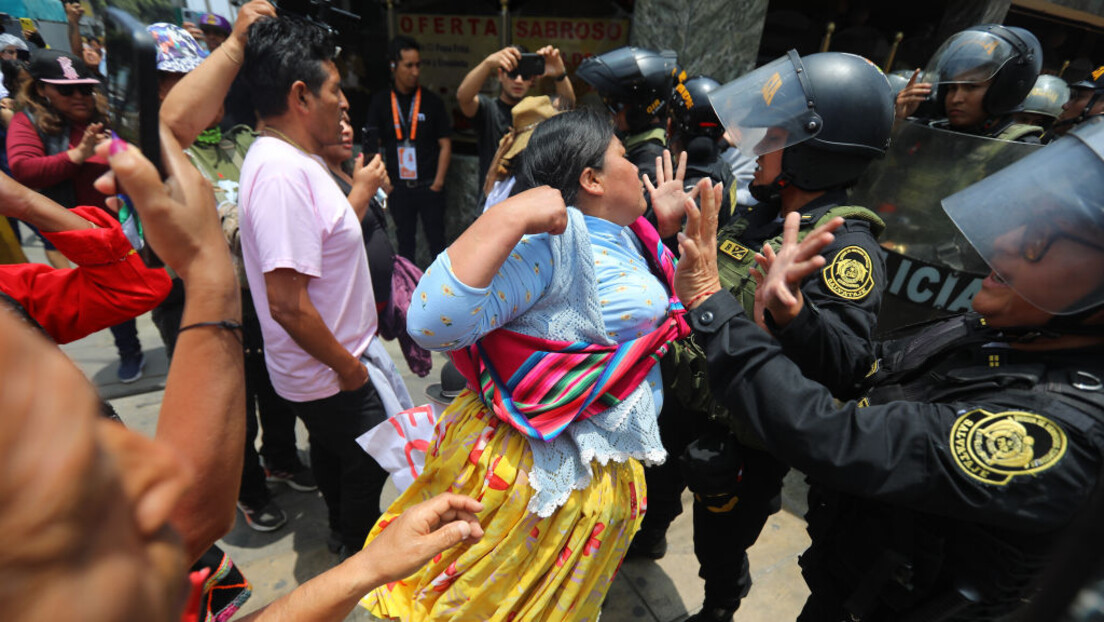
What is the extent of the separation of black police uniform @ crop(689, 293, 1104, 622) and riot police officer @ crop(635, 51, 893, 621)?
15 cm

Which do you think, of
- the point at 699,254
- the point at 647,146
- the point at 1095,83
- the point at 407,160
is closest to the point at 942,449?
the point at 699,254

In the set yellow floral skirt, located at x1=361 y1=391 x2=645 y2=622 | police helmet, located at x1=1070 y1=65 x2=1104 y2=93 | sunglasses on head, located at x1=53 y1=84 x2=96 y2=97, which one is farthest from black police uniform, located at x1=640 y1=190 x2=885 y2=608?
police helmet, located at x1=1070 y1=65 x2=1104 y2=93

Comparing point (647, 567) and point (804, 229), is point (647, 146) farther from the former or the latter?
point (647, 567)

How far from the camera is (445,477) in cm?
162

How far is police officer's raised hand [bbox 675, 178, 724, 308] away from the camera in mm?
1319

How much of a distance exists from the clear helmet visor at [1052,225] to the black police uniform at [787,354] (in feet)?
1.08

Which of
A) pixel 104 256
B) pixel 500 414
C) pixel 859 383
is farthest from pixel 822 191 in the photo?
pixel 104 256

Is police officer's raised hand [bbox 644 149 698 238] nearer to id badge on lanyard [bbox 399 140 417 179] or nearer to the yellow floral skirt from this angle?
the yellow floral skirt

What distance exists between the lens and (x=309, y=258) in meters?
1.62

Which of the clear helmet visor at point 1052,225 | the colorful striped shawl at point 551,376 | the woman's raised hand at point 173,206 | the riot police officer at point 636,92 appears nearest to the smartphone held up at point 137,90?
the woman's raised hand at point 173,206

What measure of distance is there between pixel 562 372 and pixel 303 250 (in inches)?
35.7

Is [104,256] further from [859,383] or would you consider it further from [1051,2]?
[1051,2]

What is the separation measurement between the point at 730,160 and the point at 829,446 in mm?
3395

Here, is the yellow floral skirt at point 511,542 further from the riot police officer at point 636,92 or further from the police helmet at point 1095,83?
the police helmet at point 1095,83
